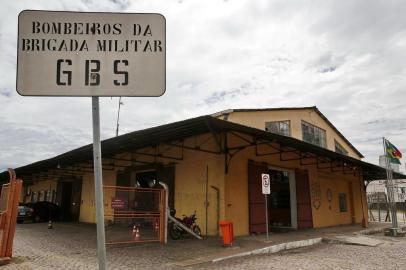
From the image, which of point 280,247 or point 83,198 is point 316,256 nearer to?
point 280,247

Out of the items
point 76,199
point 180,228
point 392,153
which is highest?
point 392,153

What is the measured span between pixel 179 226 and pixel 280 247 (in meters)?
3.74

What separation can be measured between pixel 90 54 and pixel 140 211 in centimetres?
1077

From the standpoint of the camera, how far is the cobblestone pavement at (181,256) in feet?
28.3

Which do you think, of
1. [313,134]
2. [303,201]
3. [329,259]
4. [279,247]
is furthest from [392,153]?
[313,134]

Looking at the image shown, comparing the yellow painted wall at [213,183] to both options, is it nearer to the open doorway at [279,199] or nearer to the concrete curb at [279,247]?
the concrete curb at [279,247]

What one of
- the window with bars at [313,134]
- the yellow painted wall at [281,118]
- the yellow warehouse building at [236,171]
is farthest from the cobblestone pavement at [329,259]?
the window with bars at [313,134]

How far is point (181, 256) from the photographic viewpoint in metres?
9.75

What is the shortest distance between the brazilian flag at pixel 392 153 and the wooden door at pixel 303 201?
433 cm

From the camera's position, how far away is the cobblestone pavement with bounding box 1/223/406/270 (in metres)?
8.63

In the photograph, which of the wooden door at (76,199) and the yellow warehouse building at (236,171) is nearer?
the yellow warehouse building at (236,171)

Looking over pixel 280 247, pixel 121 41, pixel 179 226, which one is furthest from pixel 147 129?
pixel 121 41

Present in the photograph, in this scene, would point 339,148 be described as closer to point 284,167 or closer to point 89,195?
point 284,167

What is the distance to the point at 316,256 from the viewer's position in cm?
1041
